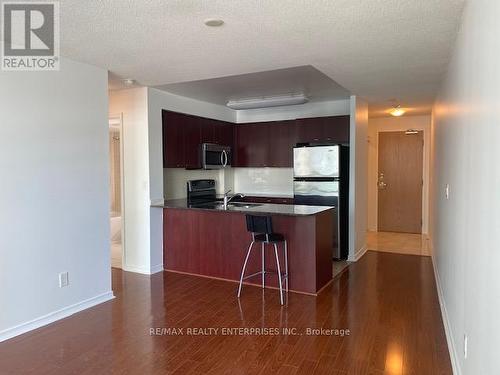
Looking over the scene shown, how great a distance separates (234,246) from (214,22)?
2.72m

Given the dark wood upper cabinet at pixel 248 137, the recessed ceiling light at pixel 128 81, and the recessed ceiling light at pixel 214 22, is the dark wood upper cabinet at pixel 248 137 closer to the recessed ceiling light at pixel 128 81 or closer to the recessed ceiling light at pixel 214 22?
the recessed ceiling light at pixel 128 81

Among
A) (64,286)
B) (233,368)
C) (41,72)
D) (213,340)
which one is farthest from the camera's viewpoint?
(64,286)

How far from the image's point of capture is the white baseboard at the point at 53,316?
9.96ft

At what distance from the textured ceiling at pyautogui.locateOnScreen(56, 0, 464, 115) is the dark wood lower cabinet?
5.48 ft

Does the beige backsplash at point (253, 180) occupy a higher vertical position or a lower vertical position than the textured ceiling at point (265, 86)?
lower

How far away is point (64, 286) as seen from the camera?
138 inches

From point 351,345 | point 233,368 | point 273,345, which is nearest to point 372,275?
point 351,345

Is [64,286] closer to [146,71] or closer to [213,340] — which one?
[213,340]

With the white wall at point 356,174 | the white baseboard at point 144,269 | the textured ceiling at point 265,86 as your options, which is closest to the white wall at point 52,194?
the white baseboard at point 144,269

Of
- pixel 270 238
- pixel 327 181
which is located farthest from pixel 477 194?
pixel 327 181

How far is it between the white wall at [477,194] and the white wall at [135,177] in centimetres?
356

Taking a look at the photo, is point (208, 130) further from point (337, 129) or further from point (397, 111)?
point (397, 111)

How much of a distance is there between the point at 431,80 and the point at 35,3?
390 centimetres

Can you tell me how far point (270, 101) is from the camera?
535cm
